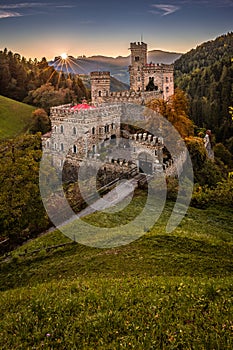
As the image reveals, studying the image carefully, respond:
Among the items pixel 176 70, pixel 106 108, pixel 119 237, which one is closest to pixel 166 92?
pixel 106 108

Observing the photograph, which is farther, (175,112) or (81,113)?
(175,112)

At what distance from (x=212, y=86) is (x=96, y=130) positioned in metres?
65.8

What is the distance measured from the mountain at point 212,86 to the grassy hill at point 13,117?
1651 inches

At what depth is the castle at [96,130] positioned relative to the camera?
31000mm

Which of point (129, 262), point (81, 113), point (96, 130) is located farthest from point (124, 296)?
point (96, 130)

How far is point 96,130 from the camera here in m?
34.9

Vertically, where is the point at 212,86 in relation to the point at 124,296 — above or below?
above

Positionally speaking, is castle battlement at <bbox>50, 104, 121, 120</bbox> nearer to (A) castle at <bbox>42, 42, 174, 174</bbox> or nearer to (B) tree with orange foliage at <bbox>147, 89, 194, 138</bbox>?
(A) castle at <bbox>42, 42, 174, 174</bbox>

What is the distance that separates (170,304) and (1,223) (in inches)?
471

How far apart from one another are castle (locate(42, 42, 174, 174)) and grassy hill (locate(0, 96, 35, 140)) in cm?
2278

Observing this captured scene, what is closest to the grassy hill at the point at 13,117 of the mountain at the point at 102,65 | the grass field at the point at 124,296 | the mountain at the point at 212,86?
the mountain at the point at 102,65

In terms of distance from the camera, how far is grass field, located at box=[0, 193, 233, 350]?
837 cm

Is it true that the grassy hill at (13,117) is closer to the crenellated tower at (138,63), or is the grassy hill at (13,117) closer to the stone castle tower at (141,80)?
the stone castle tower at (141,80)

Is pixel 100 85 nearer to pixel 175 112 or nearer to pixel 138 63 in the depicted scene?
pixel 138 63
